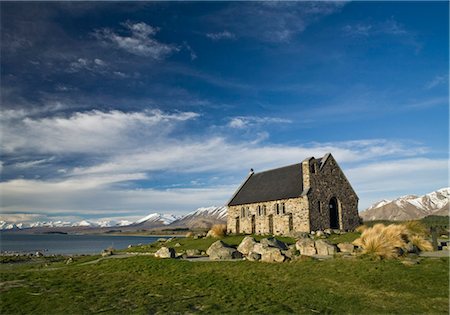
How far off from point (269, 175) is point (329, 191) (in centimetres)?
1193

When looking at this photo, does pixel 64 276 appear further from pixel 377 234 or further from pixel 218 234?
pixel 218 234

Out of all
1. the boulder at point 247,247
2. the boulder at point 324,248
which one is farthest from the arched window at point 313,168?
the boulder at point 324,248

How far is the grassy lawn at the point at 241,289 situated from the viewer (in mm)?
13000

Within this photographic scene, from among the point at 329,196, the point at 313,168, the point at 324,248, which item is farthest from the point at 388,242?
the point at 329,196

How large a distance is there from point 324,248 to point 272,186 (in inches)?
1064

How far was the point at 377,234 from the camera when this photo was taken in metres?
23.8

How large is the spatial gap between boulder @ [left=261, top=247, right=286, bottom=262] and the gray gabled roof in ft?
72.6

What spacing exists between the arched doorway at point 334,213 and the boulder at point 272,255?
86.5ft

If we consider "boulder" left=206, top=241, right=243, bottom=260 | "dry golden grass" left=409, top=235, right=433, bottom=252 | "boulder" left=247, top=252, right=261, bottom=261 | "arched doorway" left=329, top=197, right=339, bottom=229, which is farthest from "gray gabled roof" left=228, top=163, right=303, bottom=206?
"boulder" left=247, top=252, right=261, bottom=261

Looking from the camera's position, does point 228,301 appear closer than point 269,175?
Yes

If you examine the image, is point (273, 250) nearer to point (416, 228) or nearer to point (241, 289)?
point (241, 289)

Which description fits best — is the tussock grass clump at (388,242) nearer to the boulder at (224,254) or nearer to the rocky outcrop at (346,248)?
the rocky outcrop at (346,248)

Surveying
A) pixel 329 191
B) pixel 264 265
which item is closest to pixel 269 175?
pixel 329 191

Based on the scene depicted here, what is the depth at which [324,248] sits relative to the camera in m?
23.9
